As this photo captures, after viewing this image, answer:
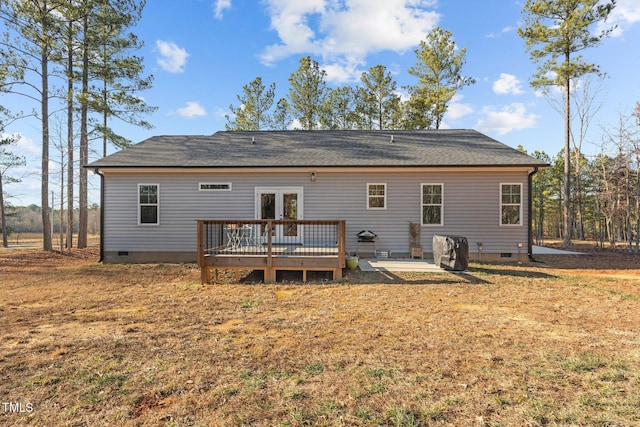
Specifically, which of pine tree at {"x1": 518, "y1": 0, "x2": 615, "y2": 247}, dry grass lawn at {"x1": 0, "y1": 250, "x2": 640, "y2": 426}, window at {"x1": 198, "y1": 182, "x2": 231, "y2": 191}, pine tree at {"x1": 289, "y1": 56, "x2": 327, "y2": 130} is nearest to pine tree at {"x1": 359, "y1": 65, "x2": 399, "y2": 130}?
pine tree at {"x1": 289, "y1": 56, "x2": 327, "y2": 130}

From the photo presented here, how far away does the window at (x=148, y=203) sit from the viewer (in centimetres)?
1013

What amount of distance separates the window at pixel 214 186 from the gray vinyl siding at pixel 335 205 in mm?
109

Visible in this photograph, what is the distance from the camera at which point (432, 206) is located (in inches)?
393

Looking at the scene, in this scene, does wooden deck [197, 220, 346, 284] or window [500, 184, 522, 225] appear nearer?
wooden deck [197, 220, 346, 284]

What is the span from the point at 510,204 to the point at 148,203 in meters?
11.9

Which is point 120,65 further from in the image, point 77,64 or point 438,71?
point 438,71

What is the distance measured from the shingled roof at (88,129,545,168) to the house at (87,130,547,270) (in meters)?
0.11

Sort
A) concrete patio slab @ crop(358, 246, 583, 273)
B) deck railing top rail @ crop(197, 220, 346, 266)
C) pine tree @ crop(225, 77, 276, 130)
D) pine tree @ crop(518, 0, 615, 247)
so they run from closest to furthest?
concrete patio slab @ crop(358, 246, 583, 273)
deck railing top rail @ crop(197, 220, 346, 266)
pine tree @ crop(518, 0, 615, 247)
pine tree @ crop(225, 77, 276, 130)

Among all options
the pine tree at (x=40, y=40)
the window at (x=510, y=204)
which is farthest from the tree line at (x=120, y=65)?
the window at (x=510, y=204)

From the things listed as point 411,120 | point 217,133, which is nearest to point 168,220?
point 217,133

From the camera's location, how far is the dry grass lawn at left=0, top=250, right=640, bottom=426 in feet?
7.32

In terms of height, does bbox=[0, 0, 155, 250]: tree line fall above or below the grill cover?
above

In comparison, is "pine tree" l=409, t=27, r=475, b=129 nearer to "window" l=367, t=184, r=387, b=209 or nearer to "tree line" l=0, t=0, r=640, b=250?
"tree line" l=0, t=0, r=640, b=250

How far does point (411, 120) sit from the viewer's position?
20719 millimetres
